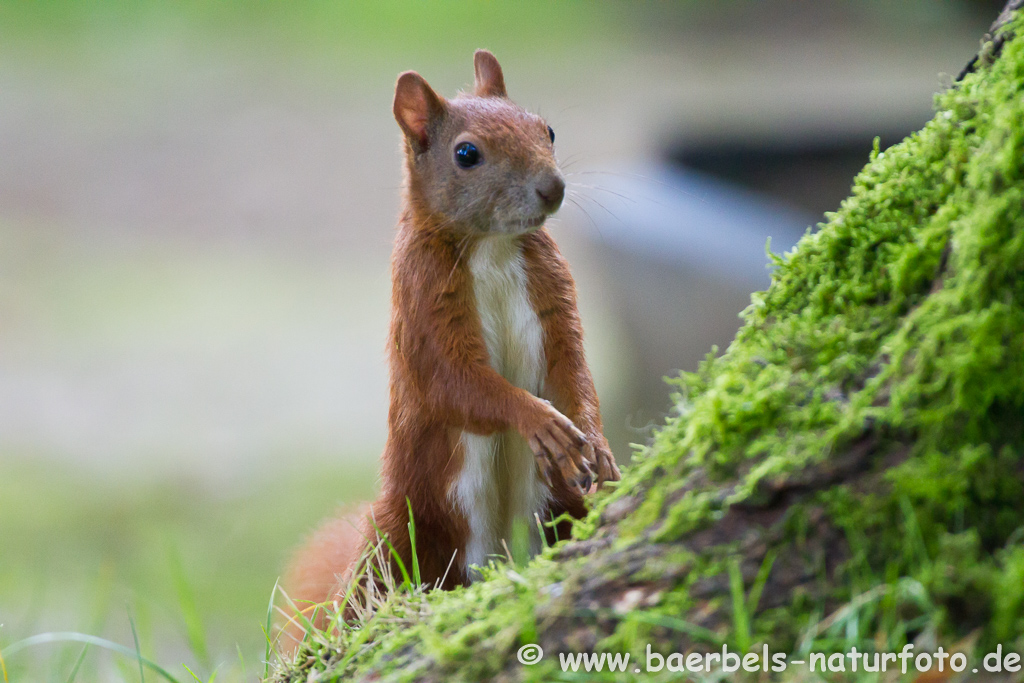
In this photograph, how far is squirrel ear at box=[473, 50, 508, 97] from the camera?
1927 millimetres

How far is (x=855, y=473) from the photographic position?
3.03ft

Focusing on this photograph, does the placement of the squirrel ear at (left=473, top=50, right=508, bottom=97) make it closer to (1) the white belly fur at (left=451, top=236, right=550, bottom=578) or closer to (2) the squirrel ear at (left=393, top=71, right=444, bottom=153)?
(2) the squirrel ear at (left=393, top=71, right=444, bottom=153)

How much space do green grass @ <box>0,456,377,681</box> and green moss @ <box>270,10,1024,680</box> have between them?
235 centimetres

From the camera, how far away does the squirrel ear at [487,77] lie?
193cm

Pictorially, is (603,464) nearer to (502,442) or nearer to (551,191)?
(502,442)

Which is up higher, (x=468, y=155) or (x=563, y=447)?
(x=468, y=155)

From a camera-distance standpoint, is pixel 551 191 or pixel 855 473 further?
pixel 551 191

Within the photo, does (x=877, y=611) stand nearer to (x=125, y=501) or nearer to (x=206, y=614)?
(x=206, y=614)

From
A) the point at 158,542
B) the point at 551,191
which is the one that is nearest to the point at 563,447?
the point at 551,191

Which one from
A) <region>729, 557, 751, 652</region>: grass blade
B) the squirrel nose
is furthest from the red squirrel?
<region>729, 557, 751, 652</region>: grass blade

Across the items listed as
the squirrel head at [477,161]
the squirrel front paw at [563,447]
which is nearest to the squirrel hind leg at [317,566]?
the squirrel front paw at [563,447]

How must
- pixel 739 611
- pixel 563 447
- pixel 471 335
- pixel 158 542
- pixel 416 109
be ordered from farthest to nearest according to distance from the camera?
pixel 158 542 → pixel 416 109 → pixel 471 335 → pixel 563 447 → pixel 739 611

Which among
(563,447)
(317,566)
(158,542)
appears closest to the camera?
(563,447)

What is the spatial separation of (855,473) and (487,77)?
1.28 metres
